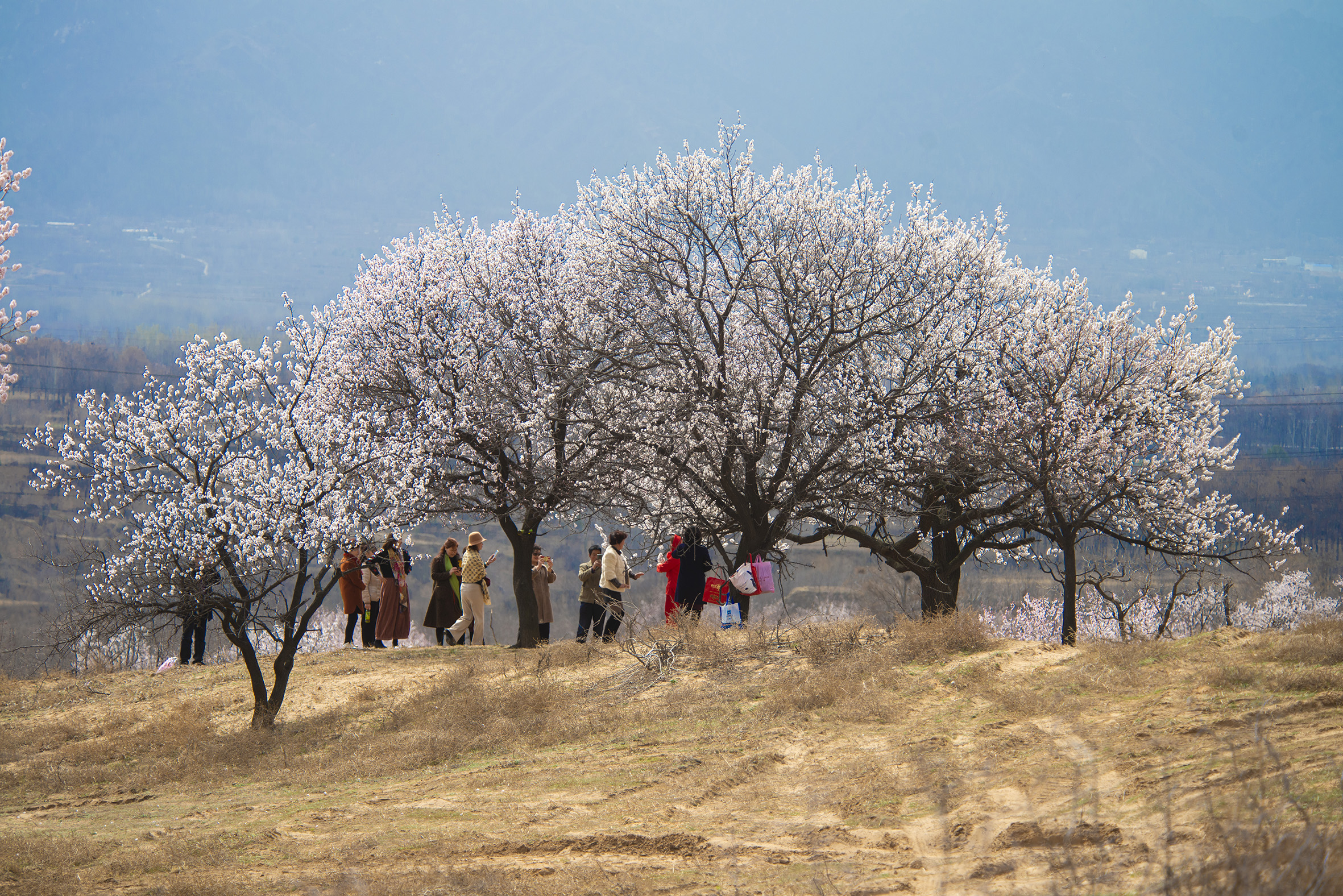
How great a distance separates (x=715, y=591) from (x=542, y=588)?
4.14 metres

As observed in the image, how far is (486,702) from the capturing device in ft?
37.7

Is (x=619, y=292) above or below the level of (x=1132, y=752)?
above

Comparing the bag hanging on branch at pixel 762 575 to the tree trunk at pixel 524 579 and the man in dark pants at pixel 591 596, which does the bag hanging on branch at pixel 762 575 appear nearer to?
the man in dark pants at pixel 591 596

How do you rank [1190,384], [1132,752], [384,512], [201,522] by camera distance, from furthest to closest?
[1190,384] → [384,512] → [201,522] → [1132,752]

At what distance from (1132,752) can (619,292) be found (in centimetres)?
1269

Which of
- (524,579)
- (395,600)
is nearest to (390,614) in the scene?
(395,600)

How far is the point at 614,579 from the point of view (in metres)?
15.1

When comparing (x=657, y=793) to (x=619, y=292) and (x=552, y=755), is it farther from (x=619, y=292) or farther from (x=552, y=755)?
(x=619, y=292)

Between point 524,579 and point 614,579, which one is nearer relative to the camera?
point 614,579

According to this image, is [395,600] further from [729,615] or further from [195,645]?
[729,615]

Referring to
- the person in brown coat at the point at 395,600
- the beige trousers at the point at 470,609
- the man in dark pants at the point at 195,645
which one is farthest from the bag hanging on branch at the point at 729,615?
the man in dark pants at the point at 195,645

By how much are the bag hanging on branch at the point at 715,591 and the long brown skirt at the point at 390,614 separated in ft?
20.7

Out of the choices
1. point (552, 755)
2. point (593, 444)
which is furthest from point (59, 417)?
point (552, 755)

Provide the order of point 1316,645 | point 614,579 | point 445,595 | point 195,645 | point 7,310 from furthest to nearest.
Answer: point 195,645, point 445,595, point 614,579, point 7,310, point 1316,645
